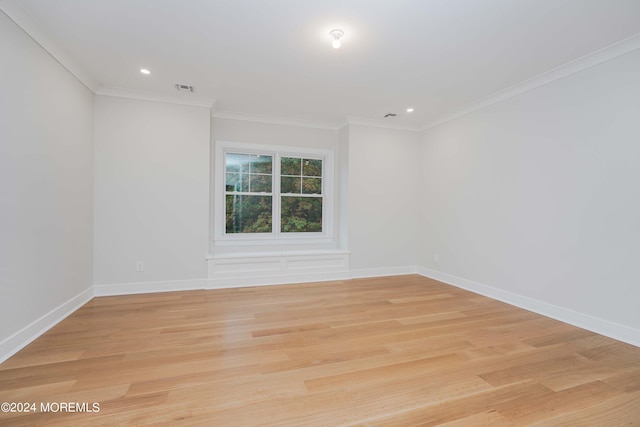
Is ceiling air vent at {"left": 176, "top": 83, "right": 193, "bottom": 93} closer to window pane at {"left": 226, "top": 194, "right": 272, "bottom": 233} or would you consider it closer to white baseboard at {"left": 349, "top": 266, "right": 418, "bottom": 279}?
window pane at {"left": 226, "top": 194, "right": 272, "bottom": 233}

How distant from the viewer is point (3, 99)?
2.07m

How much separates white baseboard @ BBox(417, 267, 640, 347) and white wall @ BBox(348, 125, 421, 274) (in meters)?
1.00

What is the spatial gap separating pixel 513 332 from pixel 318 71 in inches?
127

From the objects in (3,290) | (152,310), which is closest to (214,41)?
(3,290)

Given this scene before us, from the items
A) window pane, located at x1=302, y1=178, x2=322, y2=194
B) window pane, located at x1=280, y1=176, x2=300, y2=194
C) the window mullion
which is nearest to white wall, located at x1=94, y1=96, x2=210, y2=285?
the window mullion

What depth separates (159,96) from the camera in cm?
370

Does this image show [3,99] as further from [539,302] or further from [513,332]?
[539,302]

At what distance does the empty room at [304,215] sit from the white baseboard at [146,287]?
1.1 inches

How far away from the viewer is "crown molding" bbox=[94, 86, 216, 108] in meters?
3.52

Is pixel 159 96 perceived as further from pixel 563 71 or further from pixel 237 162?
pixel 563 71

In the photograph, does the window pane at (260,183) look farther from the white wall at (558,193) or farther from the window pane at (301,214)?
the white wall at (558,193)

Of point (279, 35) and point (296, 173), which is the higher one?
point (279, 35)

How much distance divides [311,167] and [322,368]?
11.6ft

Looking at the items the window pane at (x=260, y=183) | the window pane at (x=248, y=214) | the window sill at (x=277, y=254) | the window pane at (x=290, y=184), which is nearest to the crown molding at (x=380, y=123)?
the window pane at (x=290, y=184)
